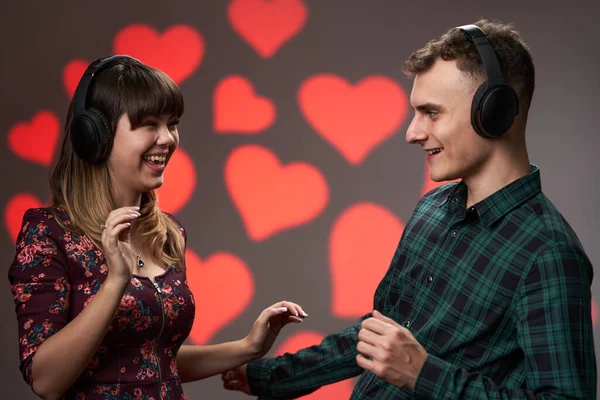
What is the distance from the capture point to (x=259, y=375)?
159 cm

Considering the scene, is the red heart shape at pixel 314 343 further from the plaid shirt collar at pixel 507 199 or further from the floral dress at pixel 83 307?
the plaid shirt collar at pixel 507 199

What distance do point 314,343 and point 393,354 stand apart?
4.22ft

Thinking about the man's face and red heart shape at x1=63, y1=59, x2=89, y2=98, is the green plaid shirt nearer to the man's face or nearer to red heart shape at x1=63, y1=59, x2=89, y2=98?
the man's face

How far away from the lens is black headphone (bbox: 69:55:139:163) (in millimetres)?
1419

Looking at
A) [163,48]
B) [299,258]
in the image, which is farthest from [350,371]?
[163,48]

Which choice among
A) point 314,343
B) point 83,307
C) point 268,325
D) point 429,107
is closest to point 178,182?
point 314,343

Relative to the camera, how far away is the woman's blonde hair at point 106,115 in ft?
4.82

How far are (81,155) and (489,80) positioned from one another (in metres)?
0.80

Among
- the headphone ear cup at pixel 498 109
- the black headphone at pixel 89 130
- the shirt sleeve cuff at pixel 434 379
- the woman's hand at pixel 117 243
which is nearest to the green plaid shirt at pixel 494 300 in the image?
the shirt sleeve cuff at pixel 434 379

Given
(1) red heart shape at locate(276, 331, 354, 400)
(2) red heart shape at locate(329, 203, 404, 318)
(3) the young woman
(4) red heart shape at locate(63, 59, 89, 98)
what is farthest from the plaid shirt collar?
(4) red heart shape at locate(63, 59, 89, 98)

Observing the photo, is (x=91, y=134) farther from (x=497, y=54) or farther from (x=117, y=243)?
(x=497, y=54)

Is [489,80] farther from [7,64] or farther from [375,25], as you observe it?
Answer: [7,64]

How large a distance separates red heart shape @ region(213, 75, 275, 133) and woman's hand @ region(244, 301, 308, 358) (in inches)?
39.9

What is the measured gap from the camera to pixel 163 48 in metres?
2.53
